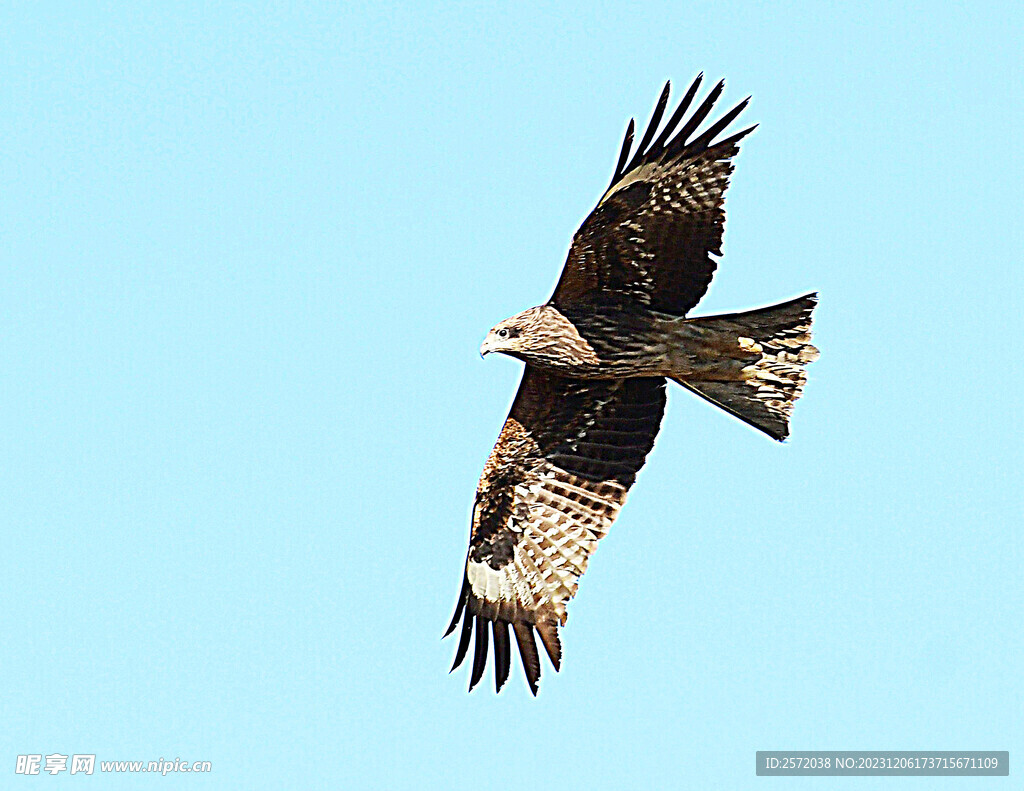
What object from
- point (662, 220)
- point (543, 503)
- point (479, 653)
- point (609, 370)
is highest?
point (662, 220)

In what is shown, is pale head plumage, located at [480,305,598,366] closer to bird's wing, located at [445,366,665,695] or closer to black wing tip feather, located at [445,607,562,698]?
bird's wing, located at [445,366,665,695]

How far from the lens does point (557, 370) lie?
12.2 metres

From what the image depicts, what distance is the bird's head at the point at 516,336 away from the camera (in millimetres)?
12016

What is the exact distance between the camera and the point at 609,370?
1224cm

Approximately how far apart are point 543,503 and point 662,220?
265 centimetres

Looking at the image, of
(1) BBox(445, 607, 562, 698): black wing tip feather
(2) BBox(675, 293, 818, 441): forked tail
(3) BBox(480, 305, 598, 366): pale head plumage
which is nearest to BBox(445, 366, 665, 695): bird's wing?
(1) BBox(445, 607, 562, 698): black wing tip feather

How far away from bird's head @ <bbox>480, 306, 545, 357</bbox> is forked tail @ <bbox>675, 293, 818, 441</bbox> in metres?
1.08

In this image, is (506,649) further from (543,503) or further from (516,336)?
(516,336)

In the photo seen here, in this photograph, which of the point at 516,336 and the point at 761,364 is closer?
the point at 516,336

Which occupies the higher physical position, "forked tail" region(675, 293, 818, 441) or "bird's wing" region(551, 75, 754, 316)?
"bird's wing" region(551, 75, 754, 316)

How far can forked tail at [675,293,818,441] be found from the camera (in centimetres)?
1212

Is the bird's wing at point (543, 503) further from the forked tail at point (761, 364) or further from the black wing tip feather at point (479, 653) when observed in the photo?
the forked tail at point (761, 364)

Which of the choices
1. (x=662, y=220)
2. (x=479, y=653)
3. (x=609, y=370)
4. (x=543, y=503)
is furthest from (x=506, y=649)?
(x=662, y=220)

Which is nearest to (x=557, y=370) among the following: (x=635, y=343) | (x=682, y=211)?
(x=635, y=343)
